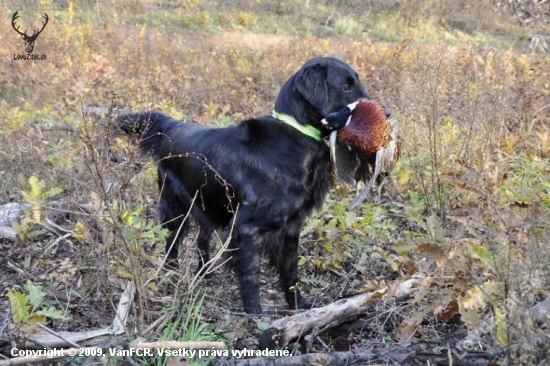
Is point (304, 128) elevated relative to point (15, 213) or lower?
elevated

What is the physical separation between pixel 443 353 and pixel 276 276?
6.44 ft

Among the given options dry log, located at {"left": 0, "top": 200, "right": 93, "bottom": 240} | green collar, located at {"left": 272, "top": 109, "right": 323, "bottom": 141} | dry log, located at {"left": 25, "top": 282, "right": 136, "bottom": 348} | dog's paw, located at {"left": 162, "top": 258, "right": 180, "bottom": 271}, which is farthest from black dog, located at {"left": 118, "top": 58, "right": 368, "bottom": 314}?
dry log, located at {"left": 0, "top": 200, "right": 93, "bottom": 240}

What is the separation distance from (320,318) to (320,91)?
1.45 m

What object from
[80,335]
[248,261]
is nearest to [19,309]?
[80,335]

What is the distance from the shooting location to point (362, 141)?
3625 mm

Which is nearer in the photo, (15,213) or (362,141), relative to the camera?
(362,141)

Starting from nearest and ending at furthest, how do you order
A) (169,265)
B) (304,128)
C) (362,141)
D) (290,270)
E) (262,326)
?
(262,326)
(362,141)
(304,128)
(169,265)
(290,270)

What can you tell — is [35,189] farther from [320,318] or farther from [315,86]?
[320,318]

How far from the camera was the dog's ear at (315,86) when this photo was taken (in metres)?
3.72

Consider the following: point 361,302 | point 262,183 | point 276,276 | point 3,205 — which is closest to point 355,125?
point 262,183

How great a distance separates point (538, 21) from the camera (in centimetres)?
1958

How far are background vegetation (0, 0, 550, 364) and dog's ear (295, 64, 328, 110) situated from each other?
91 cm

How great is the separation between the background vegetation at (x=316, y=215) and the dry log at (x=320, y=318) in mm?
93

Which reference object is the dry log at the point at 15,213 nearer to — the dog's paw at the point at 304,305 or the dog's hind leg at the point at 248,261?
the dog's hind leg at the point at 248,261
